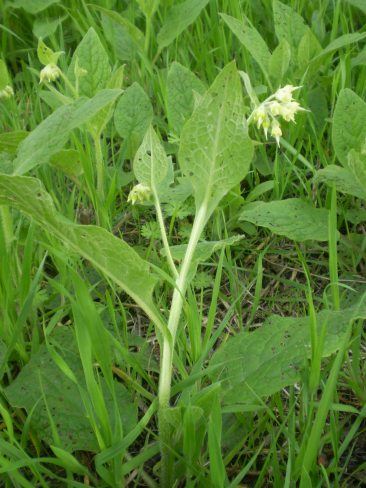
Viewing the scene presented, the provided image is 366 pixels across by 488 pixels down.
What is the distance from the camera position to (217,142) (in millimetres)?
1585

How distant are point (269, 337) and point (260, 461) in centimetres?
32

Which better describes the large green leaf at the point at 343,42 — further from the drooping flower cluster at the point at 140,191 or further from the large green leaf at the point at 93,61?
the drooping flower cluster at the point at 140,191

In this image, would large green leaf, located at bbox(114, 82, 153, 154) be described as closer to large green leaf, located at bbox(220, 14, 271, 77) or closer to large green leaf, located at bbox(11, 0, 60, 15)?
large green leaf, located at bbox(220, 14, 271, 77)

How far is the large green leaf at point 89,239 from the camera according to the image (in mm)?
1366

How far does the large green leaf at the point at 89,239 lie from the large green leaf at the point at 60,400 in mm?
303

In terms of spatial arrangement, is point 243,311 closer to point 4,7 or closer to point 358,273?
point 358,273

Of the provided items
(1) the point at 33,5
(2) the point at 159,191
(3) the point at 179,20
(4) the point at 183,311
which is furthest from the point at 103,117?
(1) the point at 33,5

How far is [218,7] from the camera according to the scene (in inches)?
133

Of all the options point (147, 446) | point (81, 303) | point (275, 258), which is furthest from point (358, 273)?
point (81, 303)

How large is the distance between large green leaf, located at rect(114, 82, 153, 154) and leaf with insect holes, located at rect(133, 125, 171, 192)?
0.93m

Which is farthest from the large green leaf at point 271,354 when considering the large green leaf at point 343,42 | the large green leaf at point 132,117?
the large green leaf at point 343,42

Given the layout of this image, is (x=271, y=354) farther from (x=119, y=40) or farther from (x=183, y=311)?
(x=119, y=40)

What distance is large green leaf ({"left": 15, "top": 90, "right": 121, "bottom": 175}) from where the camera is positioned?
1669 mm

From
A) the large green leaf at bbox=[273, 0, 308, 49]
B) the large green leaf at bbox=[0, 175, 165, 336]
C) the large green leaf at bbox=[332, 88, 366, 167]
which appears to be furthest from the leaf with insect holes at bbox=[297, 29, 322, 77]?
the large green leaf at bbox=[0, 175, 165, 336]
